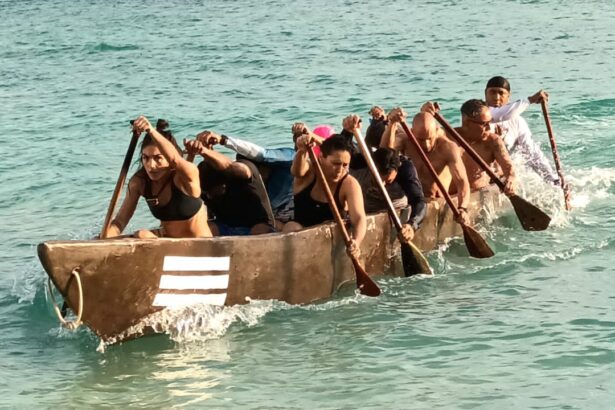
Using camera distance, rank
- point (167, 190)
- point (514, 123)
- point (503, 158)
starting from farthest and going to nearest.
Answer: point (514, 123) < point (503, 158) < point (167, 190)

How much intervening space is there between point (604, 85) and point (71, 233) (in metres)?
9.82

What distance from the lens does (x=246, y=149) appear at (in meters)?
9.55

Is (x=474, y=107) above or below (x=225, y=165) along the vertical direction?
above

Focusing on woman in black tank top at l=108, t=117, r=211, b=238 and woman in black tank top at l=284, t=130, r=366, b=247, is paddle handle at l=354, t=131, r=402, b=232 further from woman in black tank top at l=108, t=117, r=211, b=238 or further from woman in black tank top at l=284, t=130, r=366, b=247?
woman in black tank top at l=108, t=117, r=211, b=238

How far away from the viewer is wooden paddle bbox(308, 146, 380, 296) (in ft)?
28.0

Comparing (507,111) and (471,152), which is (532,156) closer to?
(507,111)

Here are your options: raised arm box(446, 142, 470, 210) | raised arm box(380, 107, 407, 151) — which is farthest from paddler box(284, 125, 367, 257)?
raised arm box(446, 142, 470, 210)

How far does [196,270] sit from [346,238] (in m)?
1.25

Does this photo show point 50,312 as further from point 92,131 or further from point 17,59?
point 17,59

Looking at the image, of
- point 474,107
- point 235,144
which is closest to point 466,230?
point 474,107

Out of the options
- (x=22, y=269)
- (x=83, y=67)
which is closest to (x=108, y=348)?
(x=22, y=269)

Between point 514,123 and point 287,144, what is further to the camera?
point 287,144

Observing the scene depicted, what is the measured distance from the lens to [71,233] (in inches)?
476

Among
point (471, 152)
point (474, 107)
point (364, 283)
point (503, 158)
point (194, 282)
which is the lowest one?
point (364, 283)
